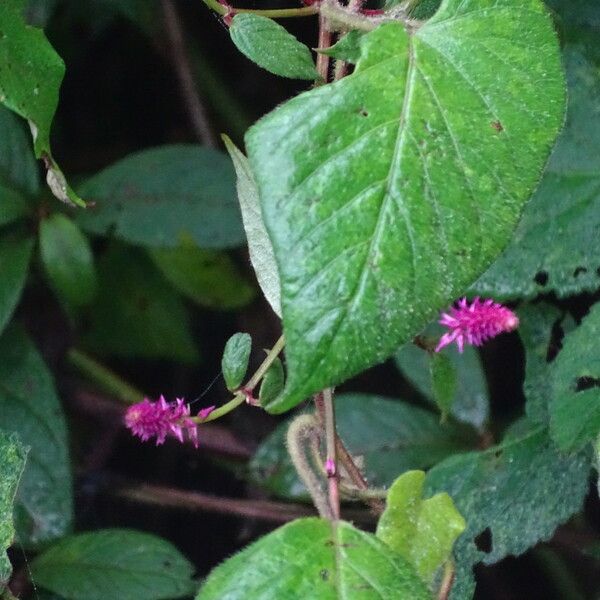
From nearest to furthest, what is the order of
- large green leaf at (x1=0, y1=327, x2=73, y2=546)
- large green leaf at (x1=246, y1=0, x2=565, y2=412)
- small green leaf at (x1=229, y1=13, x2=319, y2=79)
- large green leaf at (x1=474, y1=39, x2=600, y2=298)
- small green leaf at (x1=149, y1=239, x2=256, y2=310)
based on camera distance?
large green leaf at (x1=246, y1=0, x2=565, y2=412)
small green leaf at (x1=229, y1=13, x2=319, y2=79)
large green leaf at (x1=474, y1=39, x2=600, y2=298)
large green leaf at (x1=0, y1=327, x2=73, y2=546)
small green leaf at (x1=149, y1=239, x2=256, y2=310)

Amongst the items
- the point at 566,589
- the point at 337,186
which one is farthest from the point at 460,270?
the point at 566,589

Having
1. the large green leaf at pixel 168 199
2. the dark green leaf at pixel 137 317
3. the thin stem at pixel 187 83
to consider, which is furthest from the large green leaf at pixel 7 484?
the thin stem at pixel 187 83

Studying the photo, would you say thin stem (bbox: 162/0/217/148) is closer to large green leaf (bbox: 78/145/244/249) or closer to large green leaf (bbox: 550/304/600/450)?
large green leaf (bbox: 78/145/244/249)

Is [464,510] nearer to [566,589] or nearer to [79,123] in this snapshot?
[566,589]

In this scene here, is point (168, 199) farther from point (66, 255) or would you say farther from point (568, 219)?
point (568, 219)

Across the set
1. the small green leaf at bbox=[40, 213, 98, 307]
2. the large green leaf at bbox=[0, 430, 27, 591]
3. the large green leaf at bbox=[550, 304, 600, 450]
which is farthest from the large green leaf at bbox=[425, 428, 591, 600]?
the small green leaf at bbox=[40, 213, 98, 307]

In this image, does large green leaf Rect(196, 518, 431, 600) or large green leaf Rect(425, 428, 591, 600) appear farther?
large green leaf Rect(425, 428, 591, 600)
